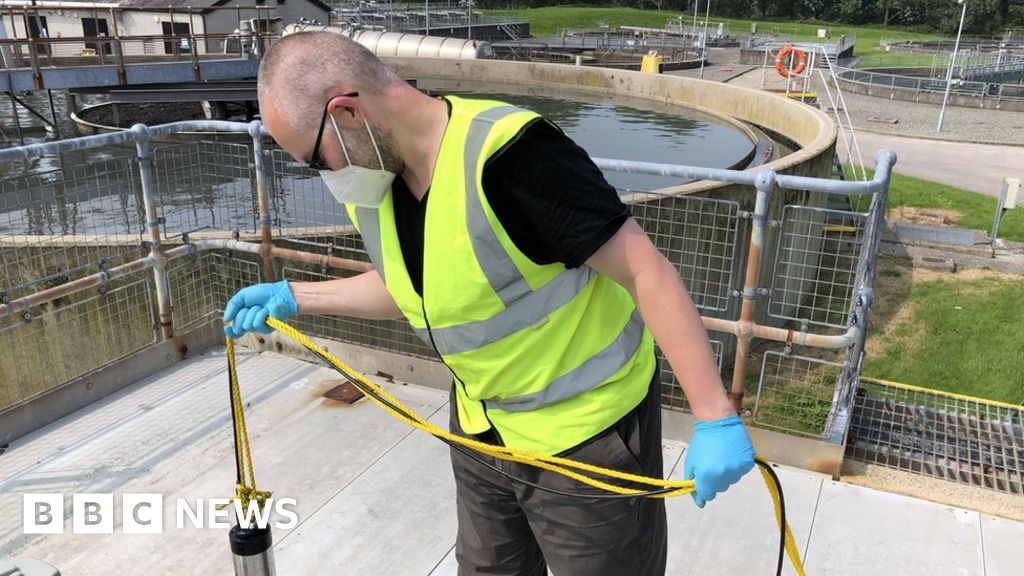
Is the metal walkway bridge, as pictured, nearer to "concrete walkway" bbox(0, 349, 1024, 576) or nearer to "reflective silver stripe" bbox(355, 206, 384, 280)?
"concrete walkway" bbox(0, 349, 1024, 576)

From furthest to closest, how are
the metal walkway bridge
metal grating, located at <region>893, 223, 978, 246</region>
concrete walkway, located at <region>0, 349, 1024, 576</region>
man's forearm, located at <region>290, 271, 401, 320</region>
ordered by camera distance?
the metal walkway bridge
metal grating, located at <region>893, 223, 978, 246</region>
concrete walkway, located at <region>0, 349, 1024, 576</region>
man's forearm, located at <region>290, 271, 401, 320</region>

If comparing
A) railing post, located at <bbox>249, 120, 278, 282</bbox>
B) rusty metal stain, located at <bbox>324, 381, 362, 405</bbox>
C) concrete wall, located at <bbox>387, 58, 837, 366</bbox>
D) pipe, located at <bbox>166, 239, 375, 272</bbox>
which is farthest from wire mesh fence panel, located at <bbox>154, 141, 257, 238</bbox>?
concrete wall, located at <bbox>387, 58, 837, 366</bbox>

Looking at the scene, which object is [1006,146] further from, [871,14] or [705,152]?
[871,14]

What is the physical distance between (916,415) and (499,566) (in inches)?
143

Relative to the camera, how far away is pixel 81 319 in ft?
20.2

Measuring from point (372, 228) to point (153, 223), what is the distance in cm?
329

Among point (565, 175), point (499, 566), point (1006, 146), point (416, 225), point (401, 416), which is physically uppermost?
point (565, 175)

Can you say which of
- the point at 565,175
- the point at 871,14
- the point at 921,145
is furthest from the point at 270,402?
the point at 871,14

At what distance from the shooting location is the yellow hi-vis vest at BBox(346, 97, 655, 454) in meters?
1.75

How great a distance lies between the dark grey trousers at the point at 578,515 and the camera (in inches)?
78.6

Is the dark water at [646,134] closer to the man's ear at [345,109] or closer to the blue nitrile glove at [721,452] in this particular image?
the blue nitrile glove at [721,452]

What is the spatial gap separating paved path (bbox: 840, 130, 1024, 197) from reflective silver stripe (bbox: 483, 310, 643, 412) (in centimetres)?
1529

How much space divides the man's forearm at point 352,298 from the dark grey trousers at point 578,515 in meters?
0.47

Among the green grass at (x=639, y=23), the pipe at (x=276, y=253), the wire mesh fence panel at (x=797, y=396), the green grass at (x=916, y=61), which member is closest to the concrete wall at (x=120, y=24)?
the pipe at (x=276, y=253)
